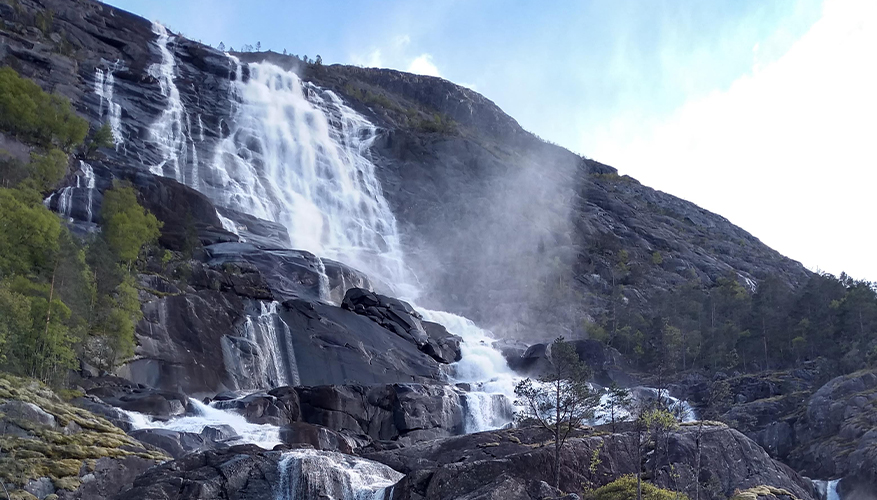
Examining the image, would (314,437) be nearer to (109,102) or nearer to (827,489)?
(827,489)

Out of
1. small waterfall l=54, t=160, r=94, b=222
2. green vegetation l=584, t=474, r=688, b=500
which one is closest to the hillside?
small waterfall l=54, t=160, r=94, b=222

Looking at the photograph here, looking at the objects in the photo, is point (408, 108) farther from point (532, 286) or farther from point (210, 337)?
point (210, 337)

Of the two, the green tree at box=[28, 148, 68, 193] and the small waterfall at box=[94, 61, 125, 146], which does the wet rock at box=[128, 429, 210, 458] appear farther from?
the small waterfall at box=[94, 61, 125, 146]

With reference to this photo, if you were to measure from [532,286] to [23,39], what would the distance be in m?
79.5

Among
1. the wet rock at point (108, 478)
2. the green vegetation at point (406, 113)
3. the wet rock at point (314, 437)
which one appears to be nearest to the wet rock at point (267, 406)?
the wet rock at point (314, 437)

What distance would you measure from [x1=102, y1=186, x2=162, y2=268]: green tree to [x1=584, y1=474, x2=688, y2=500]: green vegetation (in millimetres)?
44520

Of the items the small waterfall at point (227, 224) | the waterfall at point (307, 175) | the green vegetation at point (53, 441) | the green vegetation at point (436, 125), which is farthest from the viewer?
the green vegetation at point (436, 125)

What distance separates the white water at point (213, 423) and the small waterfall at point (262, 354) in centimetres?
929

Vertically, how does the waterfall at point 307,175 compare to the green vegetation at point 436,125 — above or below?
below

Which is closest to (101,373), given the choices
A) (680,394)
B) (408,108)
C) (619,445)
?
(619,445)

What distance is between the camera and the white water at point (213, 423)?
4235cm

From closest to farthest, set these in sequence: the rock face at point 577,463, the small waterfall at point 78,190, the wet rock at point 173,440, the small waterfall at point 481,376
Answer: the rock face at point 577,463 < the wet rock at point 173,440 < the small waterfall at point 481,376 < the small waterfall at point 78,190

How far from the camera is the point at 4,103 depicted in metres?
75.7

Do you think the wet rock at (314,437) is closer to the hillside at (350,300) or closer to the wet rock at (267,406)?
the hillside at (350,300)
